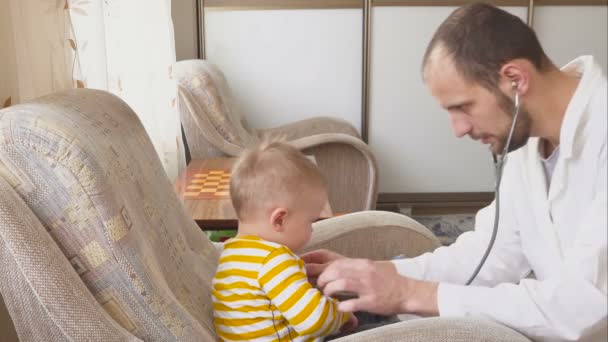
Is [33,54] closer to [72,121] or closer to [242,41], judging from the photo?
[72,121]

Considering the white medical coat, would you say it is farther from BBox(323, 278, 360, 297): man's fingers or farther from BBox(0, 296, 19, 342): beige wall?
BBox(0, 296, 19, 342): beige wall

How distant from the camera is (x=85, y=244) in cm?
107

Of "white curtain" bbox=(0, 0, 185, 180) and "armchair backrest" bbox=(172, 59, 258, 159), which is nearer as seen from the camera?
"white curtain" bbox=(0, 0, 185, 180)

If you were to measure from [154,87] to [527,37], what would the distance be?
4.08 feet

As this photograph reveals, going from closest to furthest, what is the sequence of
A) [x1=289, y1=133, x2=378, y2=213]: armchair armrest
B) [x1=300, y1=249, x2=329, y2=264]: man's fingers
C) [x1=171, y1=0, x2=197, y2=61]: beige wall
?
[x1=300, y1=249, x2=329, y2=264]: man's fingers, [x1=289, y1=133, x2=378, y2=213]: armchair armrest, [x1=171, y1=0, x2=197, y2=61]: beige wall

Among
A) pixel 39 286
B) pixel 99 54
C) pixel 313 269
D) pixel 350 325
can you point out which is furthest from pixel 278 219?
pixel 99 54

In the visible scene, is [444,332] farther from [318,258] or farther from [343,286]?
[318,258]

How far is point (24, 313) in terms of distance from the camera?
40.1 inches

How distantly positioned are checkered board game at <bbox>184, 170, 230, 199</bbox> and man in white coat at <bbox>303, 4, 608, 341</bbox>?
854 mm

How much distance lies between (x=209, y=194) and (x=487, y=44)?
1.15 metres

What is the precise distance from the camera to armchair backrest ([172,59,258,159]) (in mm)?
2943

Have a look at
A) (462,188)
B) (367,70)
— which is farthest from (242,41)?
(462,188)

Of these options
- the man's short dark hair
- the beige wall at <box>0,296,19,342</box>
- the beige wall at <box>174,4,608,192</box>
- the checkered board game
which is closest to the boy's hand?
the man's short dark hair

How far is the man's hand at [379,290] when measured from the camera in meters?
1.27
